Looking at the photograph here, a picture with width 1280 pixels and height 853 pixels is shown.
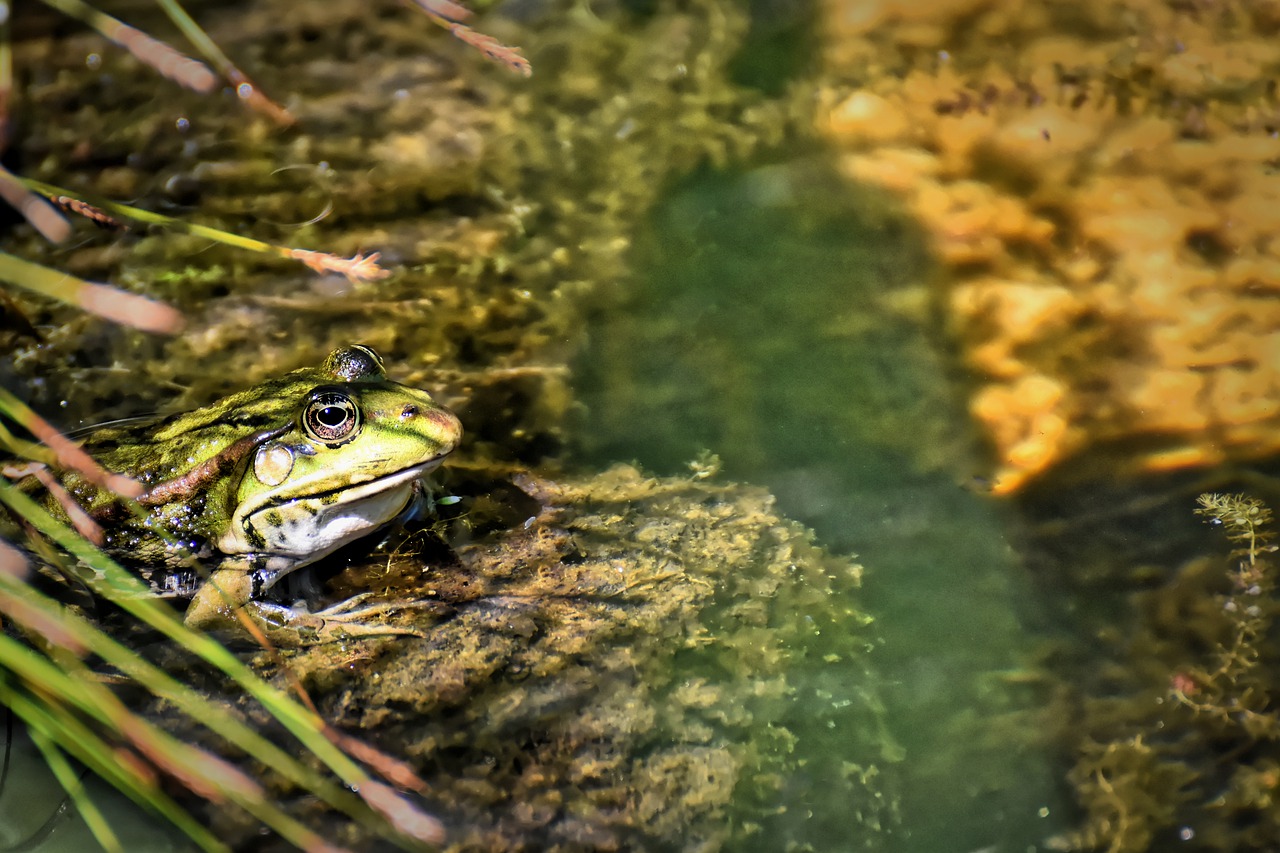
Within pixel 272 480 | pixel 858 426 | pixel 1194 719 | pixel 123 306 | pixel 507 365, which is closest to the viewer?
pixel 123 306

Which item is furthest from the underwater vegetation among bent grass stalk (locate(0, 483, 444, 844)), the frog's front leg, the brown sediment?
the frog's front leg

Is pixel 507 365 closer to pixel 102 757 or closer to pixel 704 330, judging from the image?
pixel 704 330

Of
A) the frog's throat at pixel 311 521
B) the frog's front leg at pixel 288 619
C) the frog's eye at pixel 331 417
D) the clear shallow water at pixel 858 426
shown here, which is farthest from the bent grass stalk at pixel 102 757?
the clear shallow water at pixel 858 426

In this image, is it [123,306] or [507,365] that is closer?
[123,306]

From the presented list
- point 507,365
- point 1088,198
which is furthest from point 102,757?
point 1088,198

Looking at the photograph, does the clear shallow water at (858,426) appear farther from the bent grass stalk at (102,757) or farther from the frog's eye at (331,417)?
the bent grass stalk at (102,757)

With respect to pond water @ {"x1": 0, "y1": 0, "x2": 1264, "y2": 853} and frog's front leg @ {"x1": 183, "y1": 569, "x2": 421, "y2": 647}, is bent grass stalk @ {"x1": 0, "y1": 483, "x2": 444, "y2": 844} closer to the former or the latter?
frog's front leg @ {"x1": 183, "y1": 569, "x2": 421, "y2": 647}

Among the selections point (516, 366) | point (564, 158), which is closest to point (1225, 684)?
point (516, 366)
